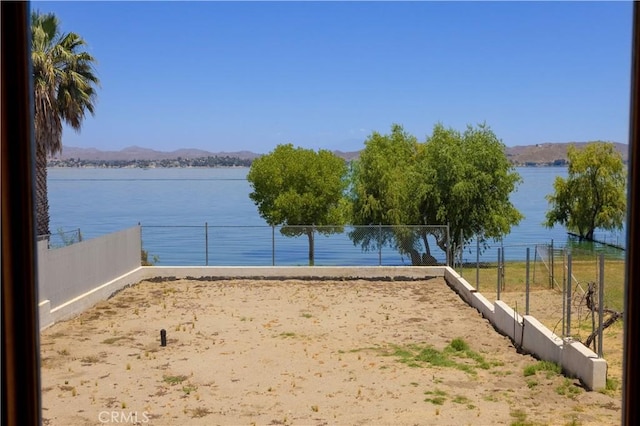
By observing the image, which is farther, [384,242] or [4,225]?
[384,242]

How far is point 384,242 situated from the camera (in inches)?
848

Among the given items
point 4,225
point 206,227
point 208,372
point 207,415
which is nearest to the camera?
point 4,225

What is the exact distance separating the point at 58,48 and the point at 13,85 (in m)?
17.7

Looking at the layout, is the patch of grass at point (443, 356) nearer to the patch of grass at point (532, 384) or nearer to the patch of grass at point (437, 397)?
the patch of grass at point (532, 384)

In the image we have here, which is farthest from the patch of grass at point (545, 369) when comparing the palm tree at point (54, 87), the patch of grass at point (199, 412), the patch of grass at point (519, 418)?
the palm tree at point (54, 87)

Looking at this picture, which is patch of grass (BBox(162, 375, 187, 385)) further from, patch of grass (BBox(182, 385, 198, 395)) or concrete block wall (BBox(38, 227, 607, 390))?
concrete block wall (BBox(38, 227, 607, 390))

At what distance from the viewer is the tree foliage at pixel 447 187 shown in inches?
1244

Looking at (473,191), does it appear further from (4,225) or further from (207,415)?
(4,225)

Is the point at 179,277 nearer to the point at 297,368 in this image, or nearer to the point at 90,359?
the point at 90,359

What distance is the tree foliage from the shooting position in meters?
31.6

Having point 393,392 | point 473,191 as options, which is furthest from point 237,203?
point 393,392

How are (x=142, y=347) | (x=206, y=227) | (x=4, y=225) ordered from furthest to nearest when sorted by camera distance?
(x=206, y=227)
(x=142, y=347)
(x=4, y=225)

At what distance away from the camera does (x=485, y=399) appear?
8.13 m

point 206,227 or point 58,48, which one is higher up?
point 58,48
